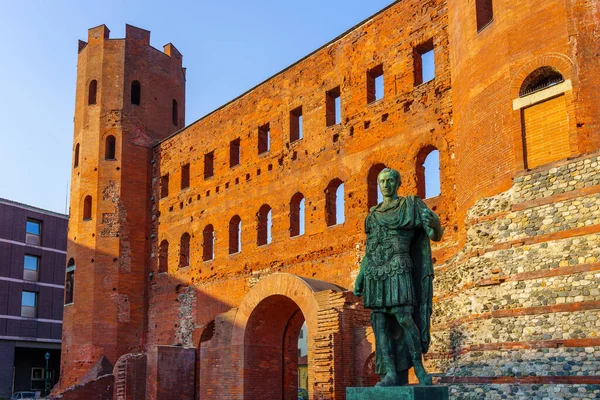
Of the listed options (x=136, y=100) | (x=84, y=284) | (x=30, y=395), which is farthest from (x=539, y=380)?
(x=30, y=395)

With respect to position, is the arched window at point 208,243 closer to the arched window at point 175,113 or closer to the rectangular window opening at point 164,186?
the rectangular window opening at point 164,186

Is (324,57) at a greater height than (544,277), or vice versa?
(324,57)

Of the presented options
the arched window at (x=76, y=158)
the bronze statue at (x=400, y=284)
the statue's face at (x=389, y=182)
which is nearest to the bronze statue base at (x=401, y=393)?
the bronze statue at (x=400, y=284)

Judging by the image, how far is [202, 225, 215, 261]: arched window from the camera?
2317 centimetres

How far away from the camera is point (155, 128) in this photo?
87.8ft

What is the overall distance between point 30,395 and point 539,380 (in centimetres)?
3079

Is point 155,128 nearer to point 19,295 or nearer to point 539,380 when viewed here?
point 19,295

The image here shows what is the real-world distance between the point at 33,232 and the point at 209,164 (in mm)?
19677

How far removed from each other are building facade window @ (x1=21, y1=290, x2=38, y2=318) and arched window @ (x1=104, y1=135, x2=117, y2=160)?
619 inches

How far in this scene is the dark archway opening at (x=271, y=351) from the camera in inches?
714

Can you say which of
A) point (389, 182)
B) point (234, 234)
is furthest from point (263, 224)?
point (389, 182)

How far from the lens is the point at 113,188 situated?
25344 millimetres

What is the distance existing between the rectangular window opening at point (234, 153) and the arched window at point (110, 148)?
5.25 meters

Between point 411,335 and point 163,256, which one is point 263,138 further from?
point 411,335
